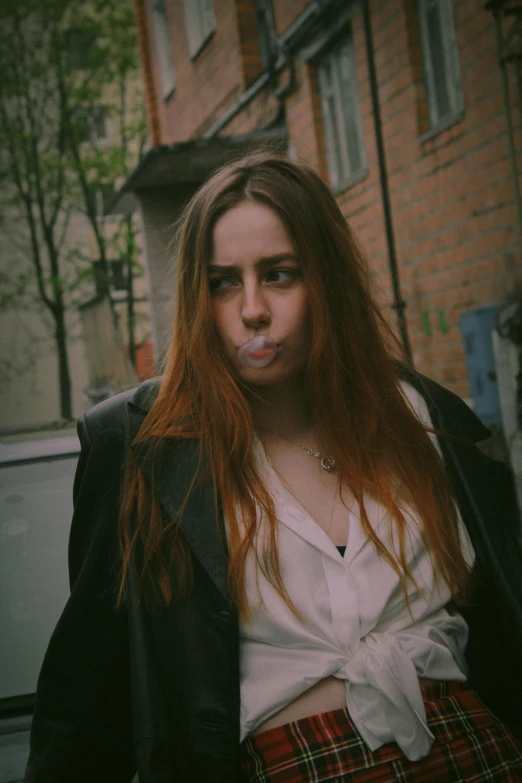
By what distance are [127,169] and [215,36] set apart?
8624 mm

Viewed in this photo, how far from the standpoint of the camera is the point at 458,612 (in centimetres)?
180

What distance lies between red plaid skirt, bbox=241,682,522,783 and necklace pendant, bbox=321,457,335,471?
1.62 ft

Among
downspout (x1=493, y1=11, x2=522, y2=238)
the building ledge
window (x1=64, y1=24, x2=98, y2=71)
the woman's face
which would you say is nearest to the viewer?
the woman's face

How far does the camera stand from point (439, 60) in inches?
213

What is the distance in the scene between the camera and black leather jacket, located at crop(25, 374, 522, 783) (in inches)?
62.8

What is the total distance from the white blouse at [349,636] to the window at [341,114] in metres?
5.33

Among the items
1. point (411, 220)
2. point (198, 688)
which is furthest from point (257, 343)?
point (411, 220)

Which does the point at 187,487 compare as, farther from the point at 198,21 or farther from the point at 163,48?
the point at 163,48

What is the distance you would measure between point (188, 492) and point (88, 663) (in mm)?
395

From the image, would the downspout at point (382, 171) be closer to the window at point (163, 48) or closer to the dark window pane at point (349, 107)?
the dark window pane at point (349, 107)

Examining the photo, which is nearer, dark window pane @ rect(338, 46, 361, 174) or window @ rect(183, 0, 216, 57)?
dark window pane @ rect(338, 46, 361, 174)

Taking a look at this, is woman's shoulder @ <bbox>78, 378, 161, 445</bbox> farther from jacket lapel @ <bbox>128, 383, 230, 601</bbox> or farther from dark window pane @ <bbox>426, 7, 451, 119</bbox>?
dark window pane @ <bbox>426, 7, 451, 119</bbox>

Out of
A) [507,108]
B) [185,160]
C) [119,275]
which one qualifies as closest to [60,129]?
[119,275]

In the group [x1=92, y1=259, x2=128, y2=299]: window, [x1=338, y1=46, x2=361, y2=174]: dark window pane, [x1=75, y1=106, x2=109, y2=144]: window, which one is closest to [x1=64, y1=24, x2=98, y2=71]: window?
[x1=75, y1=106, x2=109, y2=144]: window
